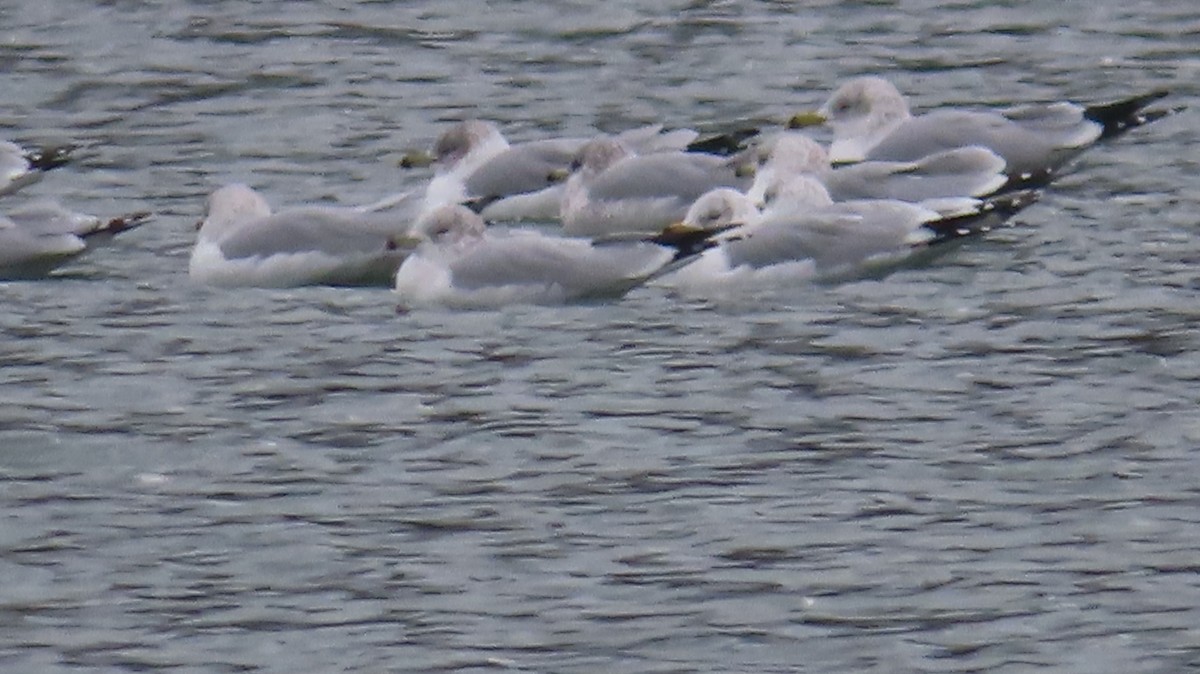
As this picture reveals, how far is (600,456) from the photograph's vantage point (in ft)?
42.4

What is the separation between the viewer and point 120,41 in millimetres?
23094

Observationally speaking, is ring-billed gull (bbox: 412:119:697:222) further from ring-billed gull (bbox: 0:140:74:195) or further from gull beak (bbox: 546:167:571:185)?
ring-billed gull (bbox: 0:140:74:195)

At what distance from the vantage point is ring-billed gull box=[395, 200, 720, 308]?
1566 cm

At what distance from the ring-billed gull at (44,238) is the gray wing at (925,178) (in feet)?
13.6

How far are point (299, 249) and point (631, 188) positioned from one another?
2.15 meters

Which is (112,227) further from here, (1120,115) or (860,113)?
(1120,115)

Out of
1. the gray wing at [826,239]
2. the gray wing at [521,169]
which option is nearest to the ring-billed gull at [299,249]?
the gray wing at [521,169]

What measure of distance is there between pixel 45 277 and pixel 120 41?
6.77m

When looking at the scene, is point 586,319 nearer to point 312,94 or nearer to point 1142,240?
point 1142,240

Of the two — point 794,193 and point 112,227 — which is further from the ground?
point 112,227

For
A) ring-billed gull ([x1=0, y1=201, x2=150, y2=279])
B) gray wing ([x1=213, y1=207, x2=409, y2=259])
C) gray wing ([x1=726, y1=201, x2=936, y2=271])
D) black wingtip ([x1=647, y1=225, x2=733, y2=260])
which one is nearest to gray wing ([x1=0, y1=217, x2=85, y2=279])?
ring-billed gull ([x1=0, y1=201, x2=150, y2=279])

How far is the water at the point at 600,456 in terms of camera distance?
10867mm

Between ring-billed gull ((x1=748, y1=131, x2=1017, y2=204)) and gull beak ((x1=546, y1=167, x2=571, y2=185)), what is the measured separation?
3.77ft

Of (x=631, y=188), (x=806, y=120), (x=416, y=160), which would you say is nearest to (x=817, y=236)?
(x=631, y=188)
